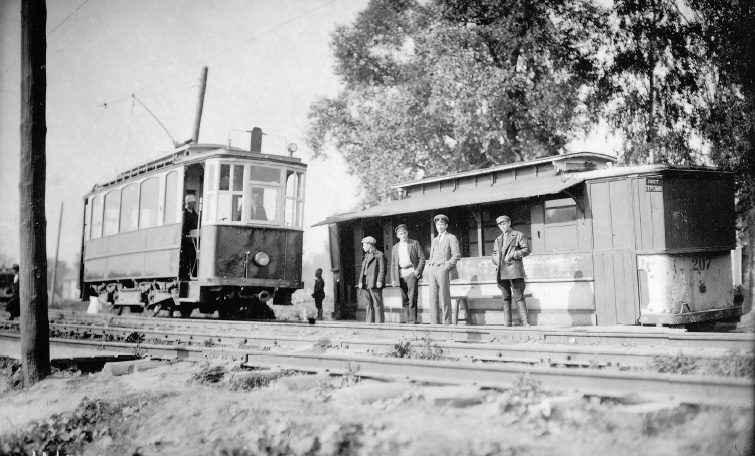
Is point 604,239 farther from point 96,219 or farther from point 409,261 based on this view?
point 96,219

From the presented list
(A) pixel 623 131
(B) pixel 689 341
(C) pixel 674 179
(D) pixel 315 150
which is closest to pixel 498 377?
(B) pixel 689 341

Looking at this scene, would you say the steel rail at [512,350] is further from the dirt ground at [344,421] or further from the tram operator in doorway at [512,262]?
the tram operator in doorway at [512,262]

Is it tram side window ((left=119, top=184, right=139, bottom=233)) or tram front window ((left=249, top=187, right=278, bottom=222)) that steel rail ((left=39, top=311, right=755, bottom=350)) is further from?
tram side window ((left=119, top=184, right=139, bottom=233))

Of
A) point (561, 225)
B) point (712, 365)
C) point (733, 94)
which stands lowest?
point (712, 365)

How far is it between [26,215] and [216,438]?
485 centimetres

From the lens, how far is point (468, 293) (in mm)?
12172

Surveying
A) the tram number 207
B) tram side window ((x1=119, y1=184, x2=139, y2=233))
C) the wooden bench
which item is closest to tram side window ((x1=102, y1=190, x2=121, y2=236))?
tram side window ((x1=119, y1=184, x2=139, y2=233))

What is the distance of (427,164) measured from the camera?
20359 mm

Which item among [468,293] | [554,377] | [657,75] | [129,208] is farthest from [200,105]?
[554,377]

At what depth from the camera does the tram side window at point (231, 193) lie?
1209cm

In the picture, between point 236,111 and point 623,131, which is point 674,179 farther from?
point 236,111

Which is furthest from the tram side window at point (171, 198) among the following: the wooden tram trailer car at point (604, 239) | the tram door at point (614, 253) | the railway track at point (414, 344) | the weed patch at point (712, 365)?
the weed patch at point (712, 365)

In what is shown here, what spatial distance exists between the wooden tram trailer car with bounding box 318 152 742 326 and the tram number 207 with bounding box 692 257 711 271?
0.03 metres

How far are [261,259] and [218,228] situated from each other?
1.12m
